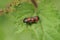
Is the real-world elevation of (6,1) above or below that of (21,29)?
above

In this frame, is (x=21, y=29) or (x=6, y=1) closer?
(x=21, y=29)

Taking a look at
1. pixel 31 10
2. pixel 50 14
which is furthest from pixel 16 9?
pixel 50 14

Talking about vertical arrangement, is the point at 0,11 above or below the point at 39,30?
above

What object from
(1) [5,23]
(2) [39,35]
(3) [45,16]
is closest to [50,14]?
(3) [45,16]

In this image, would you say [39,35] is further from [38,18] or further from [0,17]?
[0,17]

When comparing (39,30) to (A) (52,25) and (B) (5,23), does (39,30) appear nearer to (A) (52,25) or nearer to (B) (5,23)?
(A) (52,25)

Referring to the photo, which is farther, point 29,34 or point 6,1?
point 6,1
